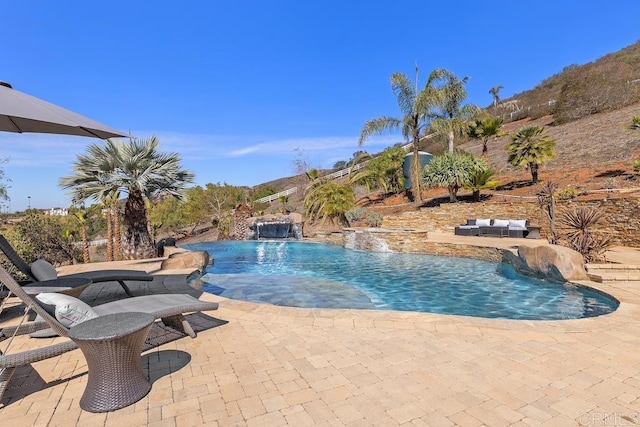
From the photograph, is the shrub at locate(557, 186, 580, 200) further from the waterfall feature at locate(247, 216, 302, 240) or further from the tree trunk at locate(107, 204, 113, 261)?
the tree trunk at locate(107, 204, 113, 261)

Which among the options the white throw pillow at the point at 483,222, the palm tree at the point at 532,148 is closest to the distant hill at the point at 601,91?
the palm tree at the point at 532,148

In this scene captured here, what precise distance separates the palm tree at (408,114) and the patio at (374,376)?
1496cm

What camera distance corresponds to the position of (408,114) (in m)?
18.0

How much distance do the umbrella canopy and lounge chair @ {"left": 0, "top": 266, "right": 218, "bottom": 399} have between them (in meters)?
1.52

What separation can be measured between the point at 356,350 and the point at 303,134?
28499 millimetres

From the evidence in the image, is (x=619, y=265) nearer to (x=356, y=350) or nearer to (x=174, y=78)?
(x=356, y=350)

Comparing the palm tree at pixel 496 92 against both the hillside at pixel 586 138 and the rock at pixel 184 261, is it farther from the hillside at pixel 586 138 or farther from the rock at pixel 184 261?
the rock at pixel 184 261

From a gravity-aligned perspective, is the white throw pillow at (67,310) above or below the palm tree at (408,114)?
below

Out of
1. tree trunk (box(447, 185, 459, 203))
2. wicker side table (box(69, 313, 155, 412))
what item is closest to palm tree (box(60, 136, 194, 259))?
wicker side table (box(69, 313, 155, 412))

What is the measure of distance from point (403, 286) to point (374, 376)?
5236mm

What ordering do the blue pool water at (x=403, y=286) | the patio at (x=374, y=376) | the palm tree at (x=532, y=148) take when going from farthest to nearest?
1. the palm tree at (x=532, y=148)
2. the blue pool water at (x=403, y=286)
3. the patio at (x=374, y=376)

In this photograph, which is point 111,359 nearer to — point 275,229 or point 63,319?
point 63,319

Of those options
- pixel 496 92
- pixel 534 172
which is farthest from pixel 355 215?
pixel 496 92

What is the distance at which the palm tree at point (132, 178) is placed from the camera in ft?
30.7
